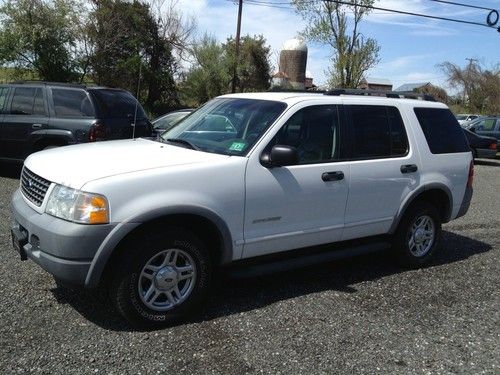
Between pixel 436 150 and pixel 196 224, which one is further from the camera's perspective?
pixel 436 150

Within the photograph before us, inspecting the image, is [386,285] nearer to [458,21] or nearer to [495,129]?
[495,129]

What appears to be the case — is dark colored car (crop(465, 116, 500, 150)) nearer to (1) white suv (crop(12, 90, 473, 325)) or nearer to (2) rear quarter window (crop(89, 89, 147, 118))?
(2) rear quarter window (crop(89, 89, 147, 118))

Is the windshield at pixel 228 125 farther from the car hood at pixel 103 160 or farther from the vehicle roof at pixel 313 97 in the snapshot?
the car hood at pixel 103 160

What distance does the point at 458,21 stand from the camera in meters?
23.3

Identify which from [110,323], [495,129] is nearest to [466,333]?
[110,323]

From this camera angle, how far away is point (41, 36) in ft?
76.3

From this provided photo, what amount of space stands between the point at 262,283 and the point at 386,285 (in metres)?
1.26

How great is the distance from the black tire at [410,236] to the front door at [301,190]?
3.41 ft

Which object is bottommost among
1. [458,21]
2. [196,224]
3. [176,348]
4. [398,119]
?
[176,348]

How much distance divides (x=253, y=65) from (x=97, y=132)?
110 feet

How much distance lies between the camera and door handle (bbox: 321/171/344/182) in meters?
4.74

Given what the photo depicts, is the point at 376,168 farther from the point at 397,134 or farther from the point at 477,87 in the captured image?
the point at 477,87

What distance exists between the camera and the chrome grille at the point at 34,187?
3.98m

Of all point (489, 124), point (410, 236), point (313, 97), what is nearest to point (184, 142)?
point (313, 97)
